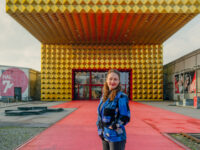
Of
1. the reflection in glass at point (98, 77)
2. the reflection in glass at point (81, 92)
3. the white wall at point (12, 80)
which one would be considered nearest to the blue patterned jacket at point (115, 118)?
the reflection in glass at point (98, 77)

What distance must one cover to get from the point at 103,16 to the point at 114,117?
14815 millimetres

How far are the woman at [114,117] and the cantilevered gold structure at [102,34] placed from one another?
14.0 m

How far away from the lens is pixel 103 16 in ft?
52.2

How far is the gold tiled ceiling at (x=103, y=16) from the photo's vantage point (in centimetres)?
1516

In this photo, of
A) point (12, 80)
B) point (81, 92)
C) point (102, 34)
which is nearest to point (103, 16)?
point (102, 34)

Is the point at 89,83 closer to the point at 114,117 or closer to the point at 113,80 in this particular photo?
the point at 113,80

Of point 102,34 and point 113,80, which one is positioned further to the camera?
point 102,34

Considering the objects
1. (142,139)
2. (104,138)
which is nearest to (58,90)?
(142,139)

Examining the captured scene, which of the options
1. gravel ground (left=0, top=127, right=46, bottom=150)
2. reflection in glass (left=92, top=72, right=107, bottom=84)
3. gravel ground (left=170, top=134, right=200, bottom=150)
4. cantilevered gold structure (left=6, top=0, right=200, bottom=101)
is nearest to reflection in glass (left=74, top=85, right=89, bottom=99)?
cantilevered gold structure (left=6, top=0, right=200, bottom=101)

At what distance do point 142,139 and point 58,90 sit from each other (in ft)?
61.6

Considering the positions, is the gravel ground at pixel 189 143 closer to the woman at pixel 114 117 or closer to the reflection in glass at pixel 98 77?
the woman at pixel 114 117

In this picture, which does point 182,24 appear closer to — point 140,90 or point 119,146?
point 140,90

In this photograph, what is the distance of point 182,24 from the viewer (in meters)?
17.8

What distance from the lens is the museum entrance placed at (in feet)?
80.7
